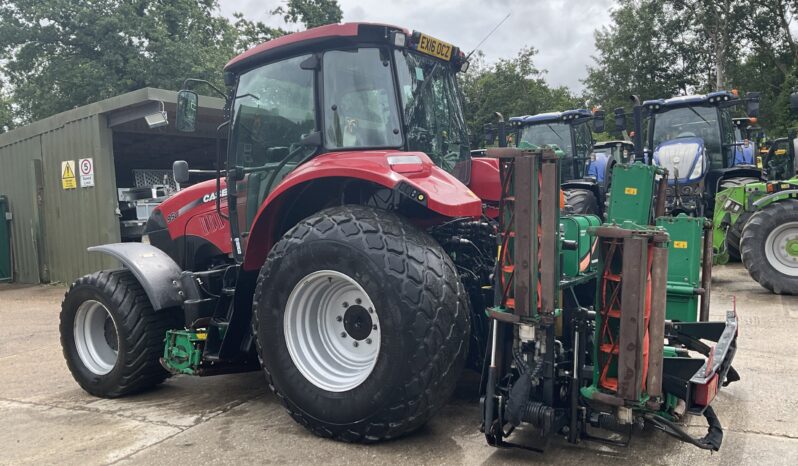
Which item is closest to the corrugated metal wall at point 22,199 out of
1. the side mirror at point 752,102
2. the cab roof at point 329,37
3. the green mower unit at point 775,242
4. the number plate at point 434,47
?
the cab roof at point 329,37

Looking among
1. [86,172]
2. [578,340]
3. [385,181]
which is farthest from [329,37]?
[86,172]

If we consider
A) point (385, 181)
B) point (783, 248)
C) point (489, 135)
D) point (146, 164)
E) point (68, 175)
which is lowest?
point (783, 248)

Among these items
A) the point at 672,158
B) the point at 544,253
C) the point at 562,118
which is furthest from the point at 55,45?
the point at 544,253

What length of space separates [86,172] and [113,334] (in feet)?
25.8

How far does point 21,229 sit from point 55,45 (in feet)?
44.1

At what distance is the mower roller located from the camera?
2.94 m

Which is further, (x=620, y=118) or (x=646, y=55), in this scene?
(x=646, y=55)

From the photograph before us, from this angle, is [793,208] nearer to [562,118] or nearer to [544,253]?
[562,118]

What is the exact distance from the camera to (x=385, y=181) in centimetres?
321

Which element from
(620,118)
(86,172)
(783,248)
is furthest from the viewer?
(86,172)

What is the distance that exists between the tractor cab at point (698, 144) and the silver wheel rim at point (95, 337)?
8.29m

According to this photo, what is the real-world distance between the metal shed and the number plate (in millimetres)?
7353

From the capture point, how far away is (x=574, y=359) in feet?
9.79

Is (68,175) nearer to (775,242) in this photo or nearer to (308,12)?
(775,242)
